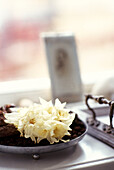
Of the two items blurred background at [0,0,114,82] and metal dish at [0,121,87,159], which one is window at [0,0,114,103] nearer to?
blurred background at [0,0,114,82]

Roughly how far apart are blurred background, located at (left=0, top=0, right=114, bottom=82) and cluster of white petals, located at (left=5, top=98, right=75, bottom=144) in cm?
170

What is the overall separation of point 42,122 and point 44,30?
6.27 ft

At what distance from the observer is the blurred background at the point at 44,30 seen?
8.19 feet

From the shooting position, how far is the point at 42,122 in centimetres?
79

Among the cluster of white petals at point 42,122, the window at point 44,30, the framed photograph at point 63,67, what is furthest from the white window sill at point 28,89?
the cluster of white petals at point 42,122

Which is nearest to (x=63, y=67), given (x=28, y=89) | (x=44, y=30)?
(x=28, y=89)

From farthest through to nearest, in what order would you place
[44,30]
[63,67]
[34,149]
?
[44,30], [63,67], [34,149]

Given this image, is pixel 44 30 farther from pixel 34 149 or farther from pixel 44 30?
pixel 34 149

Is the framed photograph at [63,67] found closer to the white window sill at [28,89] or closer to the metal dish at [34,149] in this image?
the white window sill at [28,89]

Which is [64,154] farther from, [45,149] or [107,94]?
[107,94]

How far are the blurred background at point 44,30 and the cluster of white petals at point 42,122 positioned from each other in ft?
5.58

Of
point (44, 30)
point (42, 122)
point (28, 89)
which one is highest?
point (44, 30)

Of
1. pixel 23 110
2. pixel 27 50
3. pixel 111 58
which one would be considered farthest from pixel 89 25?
pixel 23 110

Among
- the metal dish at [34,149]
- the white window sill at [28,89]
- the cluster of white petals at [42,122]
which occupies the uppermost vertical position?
the cluster of white petals at [42,122]
